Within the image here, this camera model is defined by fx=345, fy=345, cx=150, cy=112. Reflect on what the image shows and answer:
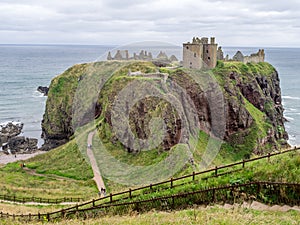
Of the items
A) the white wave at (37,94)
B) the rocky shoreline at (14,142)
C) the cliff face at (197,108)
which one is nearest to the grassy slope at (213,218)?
the cliff face at (197,108)

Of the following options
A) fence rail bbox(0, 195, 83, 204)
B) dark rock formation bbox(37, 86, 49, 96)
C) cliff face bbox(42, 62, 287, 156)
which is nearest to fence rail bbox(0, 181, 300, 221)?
fence rail bbox(0, 195, 83, 204)

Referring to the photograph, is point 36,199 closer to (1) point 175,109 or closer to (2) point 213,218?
(2) point 213,218

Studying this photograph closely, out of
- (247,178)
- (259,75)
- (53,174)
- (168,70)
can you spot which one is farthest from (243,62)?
(247,178)

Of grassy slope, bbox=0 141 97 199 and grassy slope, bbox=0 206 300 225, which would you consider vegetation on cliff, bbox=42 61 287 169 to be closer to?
grassy slope, bbox=0 141 97 199

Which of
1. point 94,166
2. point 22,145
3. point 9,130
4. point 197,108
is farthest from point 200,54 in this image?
point 9,130

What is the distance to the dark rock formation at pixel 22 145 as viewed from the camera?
70750 mm

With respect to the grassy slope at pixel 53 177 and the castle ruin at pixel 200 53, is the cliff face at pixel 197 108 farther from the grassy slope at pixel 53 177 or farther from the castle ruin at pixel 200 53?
the grassy slope at pixel 53 177

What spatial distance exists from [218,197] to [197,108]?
4710 cm

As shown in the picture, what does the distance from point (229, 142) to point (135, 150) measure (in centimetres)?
2045

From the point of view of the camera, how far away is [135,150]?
5153 cm

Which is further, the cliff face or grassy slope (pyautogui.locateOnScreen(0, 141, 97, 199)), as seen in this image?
the cliff face

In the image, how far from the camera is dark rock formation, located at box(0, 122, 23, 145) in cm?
7761

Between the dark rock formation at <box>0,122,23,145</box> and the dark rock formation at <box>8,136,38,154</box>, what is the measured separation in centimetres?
367

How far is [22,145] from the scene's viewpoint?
73.2 metres
